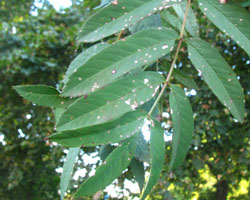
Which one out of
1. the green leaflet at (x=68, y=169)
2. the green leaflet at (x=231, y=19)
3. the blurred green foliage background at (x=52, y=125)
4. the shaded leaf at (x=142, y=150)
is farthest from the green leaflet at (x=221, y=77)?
the blurred green foliage background at (x=52, y=125)

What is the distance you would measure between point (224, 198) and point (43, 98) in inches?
84.3

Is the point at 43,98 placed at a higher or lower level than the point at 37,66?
lower

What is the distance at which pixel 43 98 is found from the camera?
0.55 meters

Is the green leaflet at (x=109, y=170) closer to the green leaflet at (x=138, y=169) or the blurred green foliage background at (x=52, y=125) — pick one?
the green leaflet at (x=138, y=169)

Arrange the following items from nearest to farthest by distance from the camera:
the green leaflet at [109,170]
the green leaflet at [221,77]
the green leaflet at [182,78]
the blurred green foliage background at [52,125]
→ the green leaflet at [109,170], the green leaflet at [221,77], the green leaflet at [182,78], the blurred green foliage background at [52,125]

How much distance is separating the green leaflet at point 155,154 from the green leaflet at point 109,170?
3cm

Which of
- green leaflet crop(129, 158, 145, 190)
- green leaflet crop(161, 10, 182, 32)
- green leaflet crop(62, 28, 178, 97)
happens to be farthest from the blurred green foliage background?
green leaflet crop(62, 28, 178, 97)

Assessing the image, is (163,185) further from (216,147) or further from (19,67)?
(19,67)

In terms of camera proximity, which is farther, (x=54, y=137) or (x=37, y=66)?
(x=37, y=66)

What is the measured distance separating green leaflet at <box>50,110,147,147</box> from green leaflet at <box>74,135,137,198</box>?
2 cm

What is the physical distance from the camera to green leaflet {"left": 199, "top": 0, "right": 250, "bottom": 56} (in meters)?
0.52

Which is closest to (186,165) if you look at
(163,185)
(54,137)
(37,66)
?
(163,185)

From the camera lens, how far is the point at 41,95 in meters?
0.56

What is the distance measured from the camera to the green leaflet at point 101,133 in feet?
1.33
